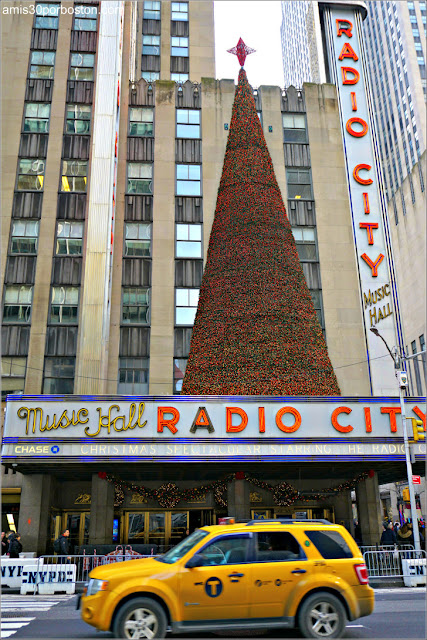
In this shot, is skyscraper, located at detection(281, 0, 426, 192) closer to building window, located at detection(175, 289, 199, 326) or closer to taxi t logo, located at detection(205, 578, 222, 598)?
building window, located at detection(175, 289, 199, 326)

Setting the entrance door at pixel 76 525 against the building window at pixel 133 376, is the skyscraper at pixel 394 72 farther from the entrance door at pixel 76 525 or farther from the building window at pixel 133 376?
the entrance door at pixel 76 525

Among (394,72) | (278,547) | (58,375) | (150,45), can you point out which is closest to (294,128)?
(150,45)

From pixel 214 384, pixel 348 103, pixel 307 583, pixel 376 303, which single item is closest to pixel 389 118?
pixel 348 103

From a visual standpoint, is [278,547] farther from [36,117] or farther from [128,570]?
[36,117]

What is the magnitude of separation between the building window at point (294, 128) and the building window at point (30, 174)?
62.8ft

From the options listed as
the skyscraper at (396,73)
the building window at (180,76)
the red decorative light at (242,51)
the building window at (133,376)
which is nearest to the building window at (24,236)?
the building window at (133,376)

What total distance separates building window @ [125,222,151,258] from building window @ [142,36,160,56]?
27.4 meters

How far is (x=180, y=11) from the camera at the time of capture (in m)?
60.0

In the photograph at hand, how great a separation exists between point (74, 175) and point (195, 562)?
37001 mm

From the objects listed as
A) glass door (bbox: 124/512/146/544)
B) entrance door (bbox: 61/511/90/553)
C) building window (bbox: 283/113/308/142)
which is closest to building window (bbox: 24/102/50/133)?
building window (bbox: 283/113/308/142)

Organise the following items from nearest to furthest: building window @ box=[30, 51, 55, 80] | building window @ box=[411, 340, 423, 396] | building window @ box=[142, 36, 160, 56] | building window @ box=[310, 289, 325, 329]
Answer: building window @ box=[310, 289, 325, 329] < building window @ box=[30, 51, 55, 80] < building window @ box=[142, 36, 160, 56] < building window @ box=[411, 340, 423, 396]

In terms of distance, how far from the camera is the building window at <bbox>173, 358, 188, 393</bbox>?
37250mm

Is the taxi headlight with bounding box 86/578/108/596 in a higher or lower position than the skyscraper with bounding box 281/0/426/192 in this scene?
lower

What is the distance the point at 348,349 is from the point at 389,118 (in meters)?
99.0
